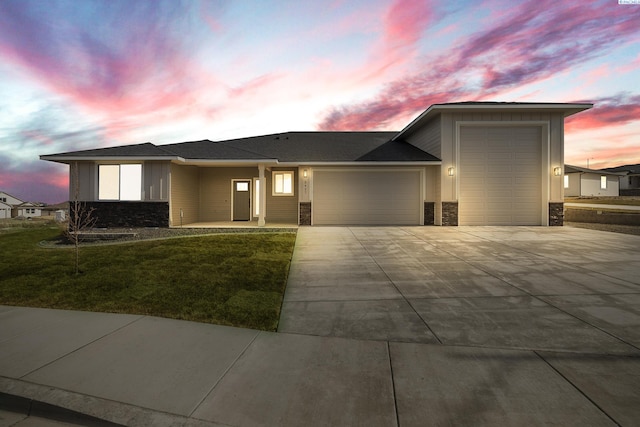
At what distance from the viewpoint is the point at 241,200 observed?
17000mm

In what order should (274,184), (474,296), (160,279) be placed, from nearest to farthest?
(474,296), (160,279), (274,184)

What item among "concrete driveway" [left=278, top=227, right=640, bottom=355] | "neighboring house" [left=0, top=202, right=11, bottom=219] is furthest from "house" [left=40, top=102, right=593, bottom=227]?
"neighboring house" [left=0, top=202, right=11, bottom=219]

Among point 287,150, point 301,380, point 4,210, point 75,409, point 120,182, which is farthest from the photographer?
point 4,210

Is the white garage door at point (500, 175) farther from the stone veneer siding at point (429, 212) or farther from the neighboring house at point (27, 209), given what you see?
the neighboring house at point (27, 209)

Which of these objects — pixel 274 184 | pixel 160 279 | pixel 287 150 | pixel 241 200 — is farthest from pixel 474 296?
pixel 241 200

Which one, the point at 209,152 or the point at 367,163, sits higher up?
the point at 209,152

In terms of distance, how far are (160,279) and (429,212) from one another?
12958 mm

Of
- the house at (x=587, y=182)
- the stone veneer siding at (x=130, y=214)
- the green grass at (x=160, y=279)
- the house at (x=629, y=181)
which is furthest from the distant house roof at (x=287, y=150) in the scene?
the house at (x=629, y=181)

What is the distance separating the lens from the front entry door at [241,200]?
1694 centimetres

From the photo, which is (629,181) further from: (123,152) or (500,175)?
(123,152)

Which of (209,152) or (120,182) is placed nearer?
(120,182)

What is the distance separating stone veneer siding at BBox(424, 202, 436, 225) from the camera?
50.6ft

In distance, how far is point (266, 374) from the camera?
8.74ft

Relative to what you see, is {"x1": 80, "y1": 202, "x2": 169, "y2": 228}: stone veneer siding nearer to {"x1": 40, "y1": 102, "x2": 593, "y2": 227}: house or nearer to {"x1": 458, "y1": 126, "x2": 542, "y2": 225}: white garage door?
{"x1": 40, "y1": 102, "x2": 593, "y2": 227}: house
